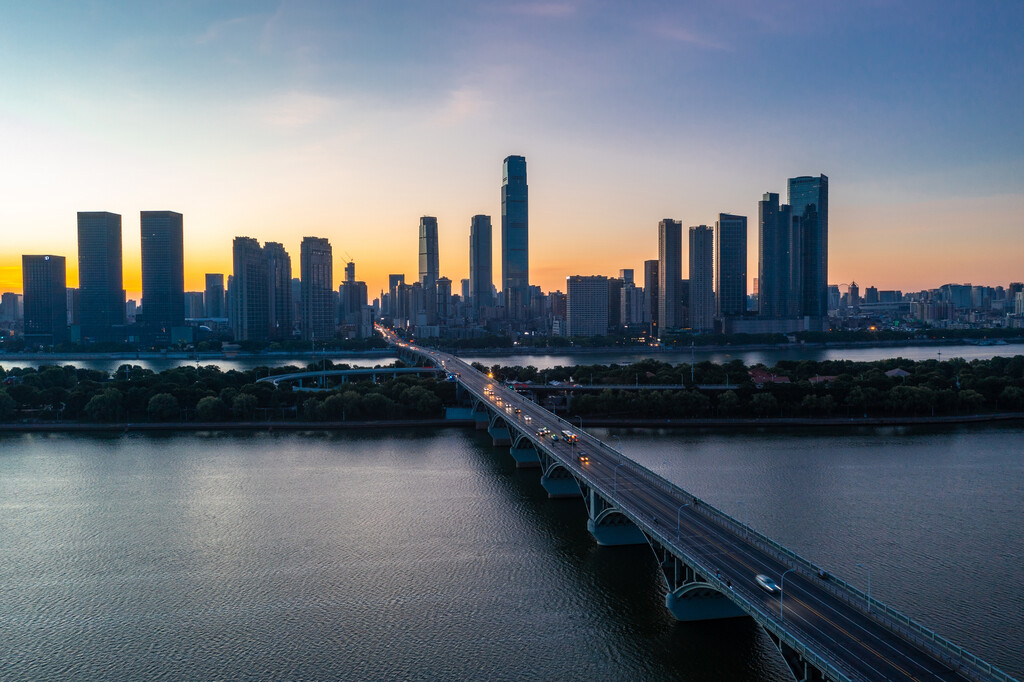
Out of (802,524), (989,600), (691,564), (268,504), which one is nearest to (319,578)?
(268,504)

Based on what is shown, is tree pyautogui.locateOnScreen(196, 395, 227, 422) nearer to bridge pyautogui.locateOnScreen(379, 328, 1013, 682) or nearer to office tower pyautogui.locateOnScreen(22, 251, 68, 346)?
bridge pyautogui.locateOnScreen(379, 328, 1013, 682)

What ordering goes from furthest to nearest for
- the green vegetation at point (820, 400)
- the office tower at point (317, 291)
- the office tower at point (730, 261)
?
the office tower at point (730, 261) < the office tower at point (317, 291) < the green vegetation at point (820, 400)

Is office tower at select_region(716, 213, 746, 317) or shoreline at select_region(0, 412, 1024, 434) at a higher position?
office tower at select_region(716, 213, 746, 317)

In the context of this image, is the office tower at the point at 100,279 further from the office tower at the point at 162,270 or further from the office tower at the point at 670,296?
the office tower at the point at 670,296

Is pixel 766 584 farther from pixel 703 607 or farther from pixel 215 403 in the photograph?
pixel 215 403

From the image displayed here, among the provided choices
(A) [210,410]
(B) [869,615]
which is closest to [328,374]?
(A) [210,410]

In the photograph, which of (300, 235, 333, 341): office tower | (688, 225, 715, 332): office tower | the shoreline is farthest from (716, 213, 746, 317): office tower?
the shoreline

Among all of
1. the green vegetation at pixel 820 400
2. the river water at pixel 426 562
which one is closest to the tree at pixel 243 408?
the river water at pixel 426 562
